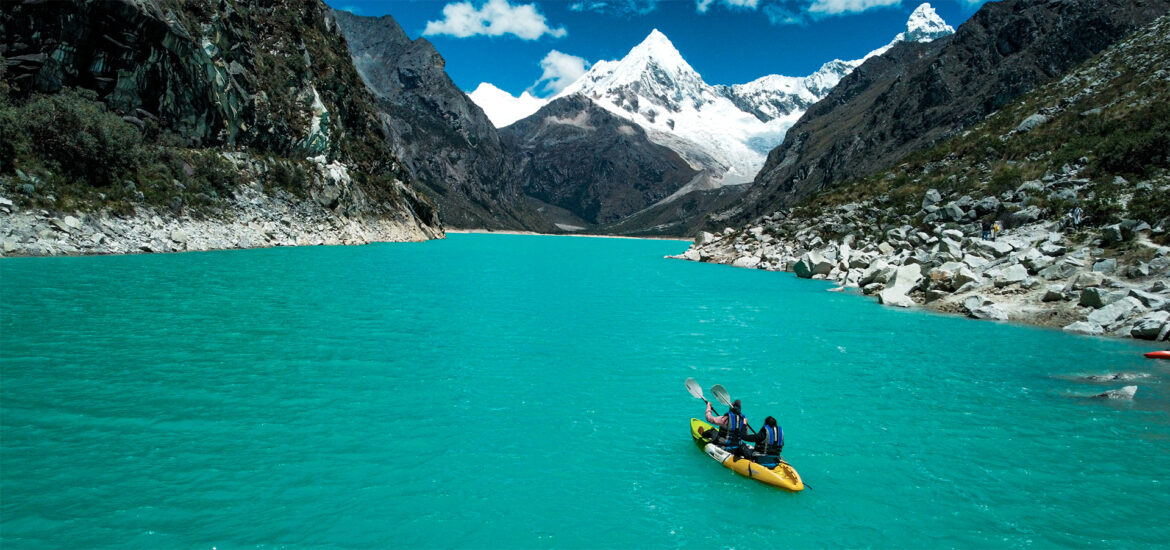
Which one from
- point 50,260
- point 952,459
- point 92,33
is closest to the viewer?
point 952,459

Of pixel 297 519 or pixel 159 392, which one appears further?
pixel 159 392

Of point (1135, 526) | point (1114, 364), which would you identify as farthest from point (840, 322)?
point (1135, 526)

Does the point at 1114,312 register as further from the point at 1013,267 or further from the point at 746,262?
the point at 746,262

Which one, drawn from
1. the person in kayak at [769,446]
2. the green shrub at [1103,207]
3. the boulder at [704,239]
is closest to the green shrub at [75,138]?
the person in kayak at [769,446]

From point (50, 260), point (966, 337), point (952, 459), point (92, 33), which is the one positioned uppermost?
point (92, 33)

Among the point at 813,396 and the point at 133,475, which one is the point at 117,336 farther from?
the point at 813,396

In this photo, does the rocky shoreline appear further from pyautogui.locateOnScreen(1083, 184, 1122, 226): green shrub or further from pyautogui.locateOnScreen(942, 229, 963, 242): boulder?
pyautogui.locateOnScreen(1083, 184, 1122, 226): green shrub

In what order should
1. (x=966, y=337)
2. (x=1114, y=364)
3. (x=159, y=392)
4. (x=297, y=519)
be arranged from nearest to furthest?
(x=297, y=519) < (x=159, y=392) < (x=1114, y=364) < (x=966, y=337)
